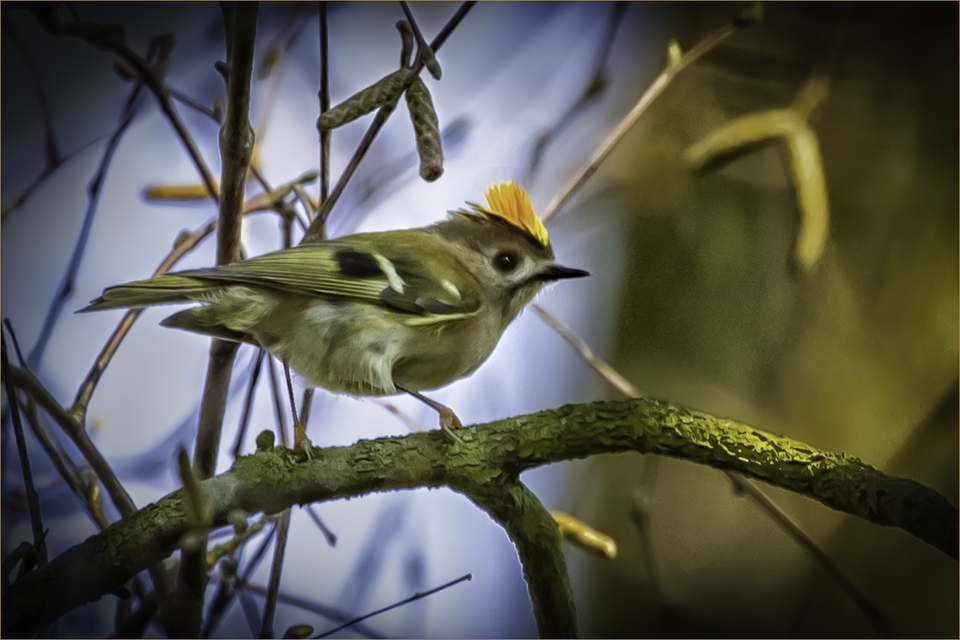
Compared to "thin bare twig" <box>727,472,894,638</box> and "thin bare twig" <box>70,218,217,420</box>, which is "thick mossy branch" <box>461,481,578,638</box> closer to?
"thin bare twig" <box>727,472,894,638</box>

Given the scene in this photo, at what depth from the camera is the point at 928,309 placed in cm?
95

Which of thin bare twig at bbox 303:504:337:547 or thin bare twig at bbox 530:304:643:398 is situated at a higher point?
thin bare twig at bbox 530:304:643:398

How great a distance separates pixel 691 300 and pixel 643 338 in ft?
0.32

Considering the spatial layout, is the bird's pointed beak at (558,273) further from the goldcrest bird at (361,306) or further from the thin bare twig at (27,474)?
the thin bare twig at (27,474)

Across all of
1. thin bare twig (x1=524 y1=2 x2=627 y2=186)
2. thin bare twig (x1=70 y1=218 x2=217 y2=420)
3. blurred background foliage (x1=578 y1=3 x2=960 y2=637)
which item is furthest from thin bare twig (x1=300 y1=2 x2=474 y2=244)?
blurred background foliage (x1=578 y1=3 x2=960 y2=637)

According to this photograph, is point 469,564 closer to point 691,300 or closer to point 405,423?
point 405,423

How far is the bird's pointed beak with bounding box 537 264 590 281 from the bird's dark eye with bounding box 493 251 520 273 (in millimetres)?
33

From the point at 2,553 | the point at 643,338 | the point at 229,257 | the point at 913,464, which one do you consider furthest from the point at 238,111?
the point at 913,464

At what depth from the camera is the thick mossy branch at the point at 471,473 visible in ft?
1.91

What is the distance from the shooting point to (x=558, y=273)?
29.9 inches

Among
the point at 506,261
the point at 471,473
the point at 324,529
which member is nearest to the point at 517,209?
the point at 506,261

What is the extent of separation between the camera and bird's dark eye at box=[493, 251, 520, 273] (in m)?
0.78

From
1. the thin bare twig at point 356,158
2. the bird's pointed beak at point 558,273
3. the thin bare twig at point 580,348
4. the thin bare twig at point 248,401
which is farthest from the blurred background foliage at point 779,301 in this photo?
the thin bare twig at point 248,401

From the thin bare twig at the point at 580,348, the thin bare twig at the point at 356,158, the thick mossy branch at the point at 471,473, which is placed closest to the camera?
the thick mossy branch at the point at 471,473
